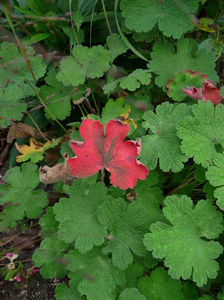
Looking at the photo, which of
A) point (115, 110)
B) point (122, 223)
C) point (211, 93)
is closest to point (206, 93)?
point (211, 93)

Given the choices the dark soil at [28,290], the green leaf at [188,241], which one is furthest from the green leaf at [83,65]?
the dark soil at [28,290]

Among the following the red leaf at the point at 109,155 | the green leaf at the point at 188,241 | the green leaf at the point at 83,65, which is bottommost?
the green leaf at the point at 188,241

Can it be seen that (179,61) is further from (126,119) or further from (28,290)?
(28,290)

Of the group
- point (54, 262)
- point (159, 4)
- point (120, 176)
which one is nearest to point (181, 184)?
point (120, 176)

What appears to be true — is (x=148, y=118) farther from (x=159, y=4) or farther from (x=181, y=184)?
(x=159, y=4)

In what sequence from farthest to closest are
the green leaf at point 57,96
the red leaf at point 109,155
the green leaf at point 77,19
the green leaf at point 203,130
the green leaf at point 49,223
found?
the green leaf at point 57,96
the green leaf at point 77,19
the green leaf at point 49,223
the green leaf at point 203,130
the red leaf at point 109,155

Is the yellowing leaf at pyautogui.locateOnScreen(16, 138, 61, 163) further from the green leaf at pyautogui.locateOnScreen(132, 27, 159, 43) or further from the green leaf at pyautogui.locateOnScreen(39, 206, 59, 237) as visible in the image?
the green leaf at pyautogui.locateOnScreen(132, 27, 159, 43)

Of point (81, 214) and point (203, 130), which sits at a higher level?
point (203, 130)

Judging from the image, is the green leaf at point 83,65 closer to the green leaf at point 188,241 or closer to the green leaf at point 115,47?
the green leaf at point 115,47
